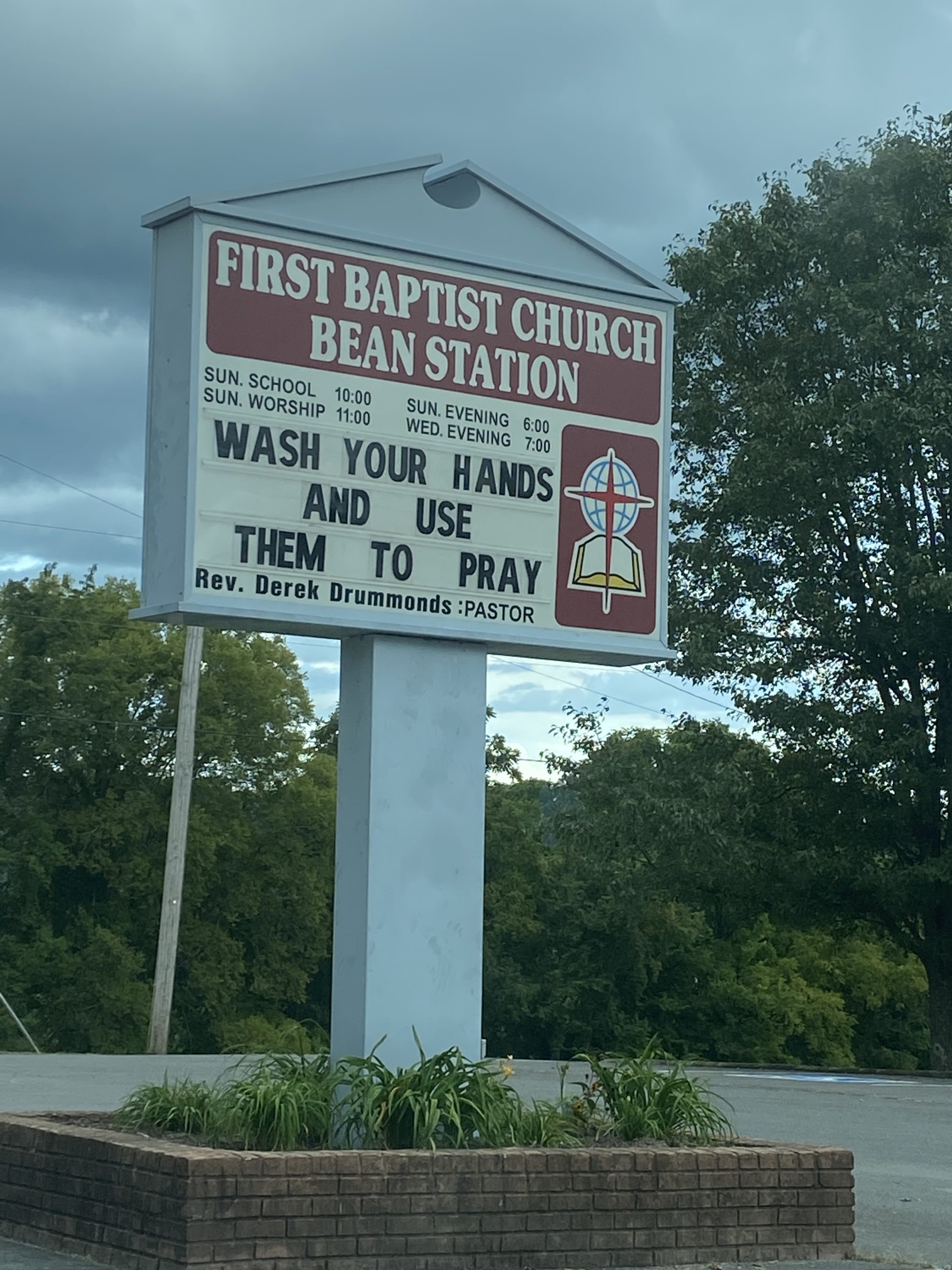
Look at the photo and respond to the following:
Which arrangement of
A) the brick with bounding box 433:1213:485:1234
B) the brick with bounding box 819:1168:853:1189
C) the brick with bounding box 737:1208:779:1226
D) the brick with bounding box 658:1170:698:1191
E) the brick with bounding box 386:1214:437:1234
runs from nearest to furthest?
the brick with bounding box 386:1214:437:1234, the brick with bounding box 433:1213:485:1234, the brick with bounding box 658:1170:698:1191, the brick with bounding box 737:1208:779:1226, the brick with bounding box 819:1168:853:1189

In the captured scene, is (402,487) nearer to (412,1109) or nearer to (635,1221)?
(412,1109)

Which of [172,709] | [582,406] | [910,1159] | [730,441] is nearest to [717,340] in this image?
[730,441]

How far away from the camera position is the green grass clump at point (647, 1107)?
856 centimetres

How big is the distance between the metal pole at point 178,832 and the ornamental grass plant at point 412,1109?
24.5 metres

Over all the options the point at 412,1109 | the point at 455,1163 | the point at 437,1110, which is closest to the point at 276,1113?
the point at 412,1109

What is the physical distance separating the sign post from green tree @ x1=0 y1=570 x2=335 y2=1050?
41.1 m

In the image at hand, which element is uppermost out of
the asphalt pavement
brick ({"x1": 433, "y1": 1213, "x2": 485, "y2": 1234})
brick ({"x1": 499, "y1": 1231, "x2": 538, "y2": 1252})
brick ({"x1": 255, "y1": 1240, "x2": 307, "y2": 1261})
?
brick ({"x1": 433, "y1": 1213, "x2": 485, "y2": 1234})

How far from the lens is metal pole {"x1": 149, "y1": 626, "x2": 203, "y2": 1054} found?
3306 centimetres

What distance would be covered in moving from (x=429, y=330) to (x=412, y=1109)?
155 inches

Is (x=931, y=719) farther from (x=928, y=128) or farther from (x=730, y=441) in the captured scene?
(x=928, y=128)

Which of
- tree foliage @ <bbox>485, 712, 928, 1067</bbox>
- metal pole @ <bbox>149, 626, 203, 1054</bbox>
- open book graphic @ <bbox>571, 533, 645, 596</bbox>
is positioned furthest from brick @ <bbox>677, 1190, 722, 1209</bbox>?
tree foliage @ <bbox>485, 712, 928, 1067</bbox>

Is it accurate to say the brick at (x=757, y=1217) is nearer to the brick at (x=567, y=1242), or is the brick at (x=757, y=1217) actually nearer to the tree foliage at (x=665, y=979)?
the brick at (x=567, y=1242)

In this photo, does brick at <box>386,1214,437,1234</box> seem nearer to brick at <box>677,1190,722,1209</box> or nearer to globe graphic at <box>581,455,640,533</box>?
brick at <box>677,1190,722,1209</box>

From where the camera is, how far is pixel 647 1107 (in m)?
8.68
